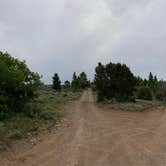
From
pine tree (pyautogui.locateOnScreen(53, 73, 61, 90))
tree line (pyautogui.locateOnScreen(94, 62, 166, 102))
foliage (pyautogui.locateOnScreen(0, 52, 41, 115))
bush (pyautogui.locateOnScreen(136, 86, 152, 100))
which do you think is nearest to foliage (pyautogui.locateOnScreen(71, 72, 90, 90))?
pine tree (pyautogui.locateOnScreen(53, 73, 61, 90))

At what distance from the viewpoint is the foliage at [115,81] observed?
1502 inches

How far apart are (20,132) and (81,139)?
10.3ft

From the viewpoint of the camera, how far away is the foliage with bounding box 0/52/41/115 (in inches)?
749

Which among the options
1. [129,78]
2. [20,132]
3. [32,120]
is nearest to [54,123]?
[32,120]

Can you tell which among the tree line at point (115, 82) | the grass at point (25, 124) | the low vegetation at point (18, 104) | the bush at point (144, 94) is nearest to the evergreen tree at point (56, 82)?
the bush at point (144, 94)

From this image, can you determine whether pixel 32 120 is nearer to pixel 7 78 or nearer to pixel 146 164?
pixel 7 78

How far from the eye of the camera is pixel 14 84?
20156 mm

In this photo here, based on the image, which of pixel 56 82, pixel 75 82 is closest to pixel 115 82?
pixel 56 82

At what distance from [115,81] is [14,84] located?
65.3 ft

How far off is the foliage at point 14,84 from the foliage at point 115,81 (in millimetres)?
16545

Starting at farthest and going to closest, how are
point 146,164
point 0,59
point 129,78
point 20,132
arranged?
1. point 129,78
2. point 0,59
3. point 20,132
4. point 146,164

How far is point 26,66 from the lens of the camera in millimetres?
22750

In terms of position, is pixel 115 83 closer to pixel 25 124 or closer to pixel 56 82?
pixel 25 124

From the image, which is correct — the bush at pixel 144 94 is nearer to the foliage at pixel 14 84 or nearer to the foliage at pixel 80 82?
the foliage at pixel 14 84
